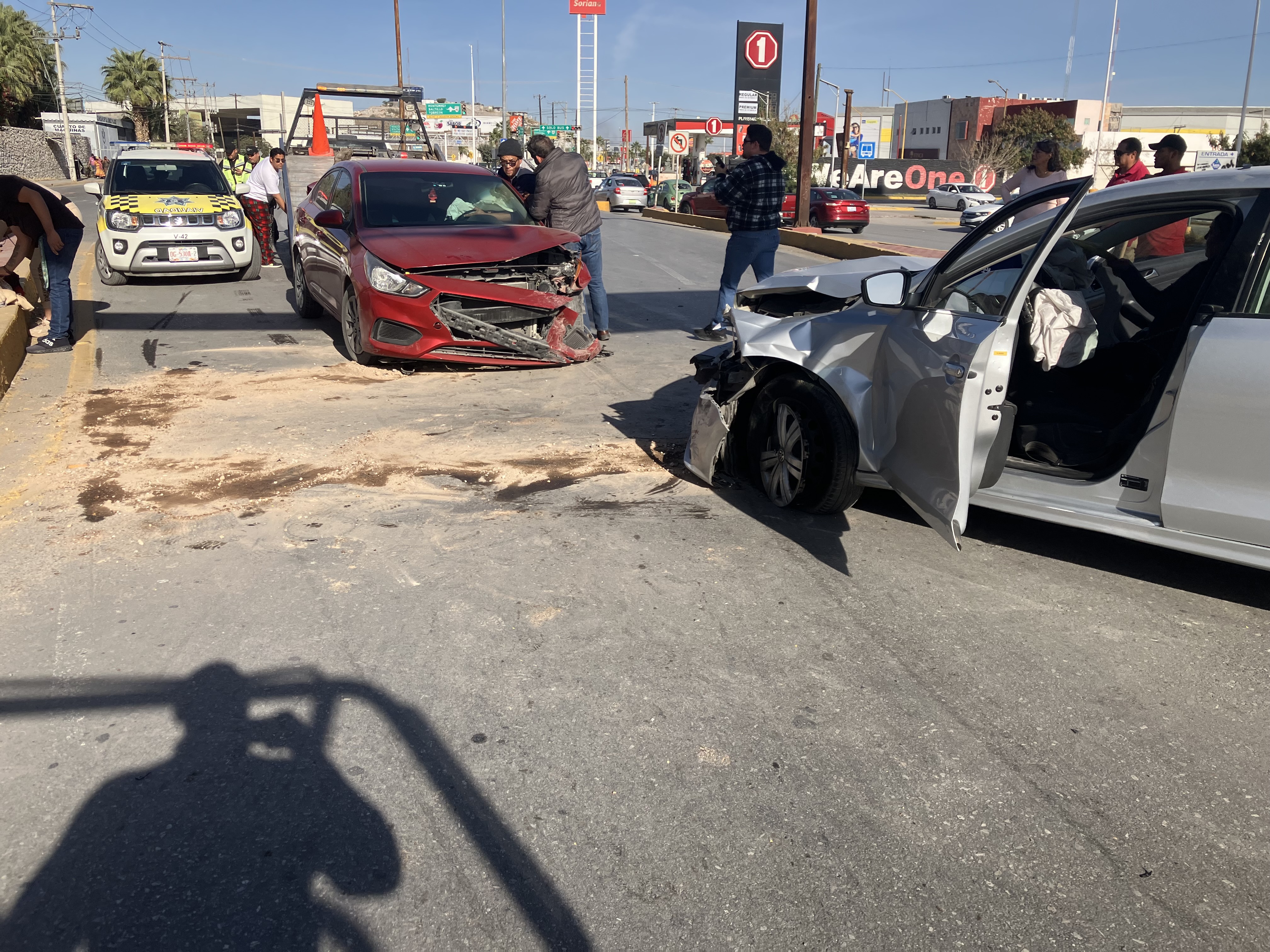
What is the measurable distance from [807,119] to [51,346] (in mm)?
16954

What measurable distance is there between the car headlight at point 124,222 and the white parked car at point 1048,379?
9560 millimetres

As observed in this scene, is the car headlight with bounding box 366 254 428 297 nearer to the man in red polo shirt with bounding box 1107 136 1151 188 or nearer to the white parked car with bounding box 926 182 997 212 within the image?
the man in red polo shirt with bounding box 1107 136 1151 188

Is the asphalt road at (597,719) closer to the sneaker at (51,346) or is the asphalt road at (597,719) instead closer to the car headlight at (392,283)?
the car headlight at (392,283)

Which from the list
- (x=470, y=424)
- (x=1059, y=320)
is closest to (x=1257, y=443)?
(x=1059, y=320)

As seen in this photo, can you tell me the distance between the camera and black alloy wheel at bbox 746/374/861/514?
4.55m

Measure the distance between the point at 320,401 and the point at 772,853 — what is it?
18.0 feet

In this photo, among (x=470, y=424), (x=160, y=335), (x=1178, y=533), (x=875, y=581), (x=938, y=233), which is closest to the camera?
(x=1178, y=533)

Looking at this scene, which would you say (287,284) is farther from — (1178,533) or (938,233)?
(938,233)

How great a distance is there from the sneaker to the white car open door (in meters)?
7.55

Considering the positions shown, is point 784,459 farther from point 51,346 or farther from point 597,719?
point 51,346

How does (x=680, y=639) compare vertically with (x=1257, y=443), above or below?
below

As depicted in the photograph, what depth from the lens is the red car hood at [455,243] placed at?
7.54 m

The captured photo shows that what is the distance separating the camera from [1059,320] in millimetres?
4184

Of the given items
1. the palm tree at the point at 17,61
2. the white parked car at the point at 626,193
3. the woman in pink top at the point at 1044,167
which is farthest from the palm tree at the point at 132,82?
the woman in pink top at the point at 1044,167
